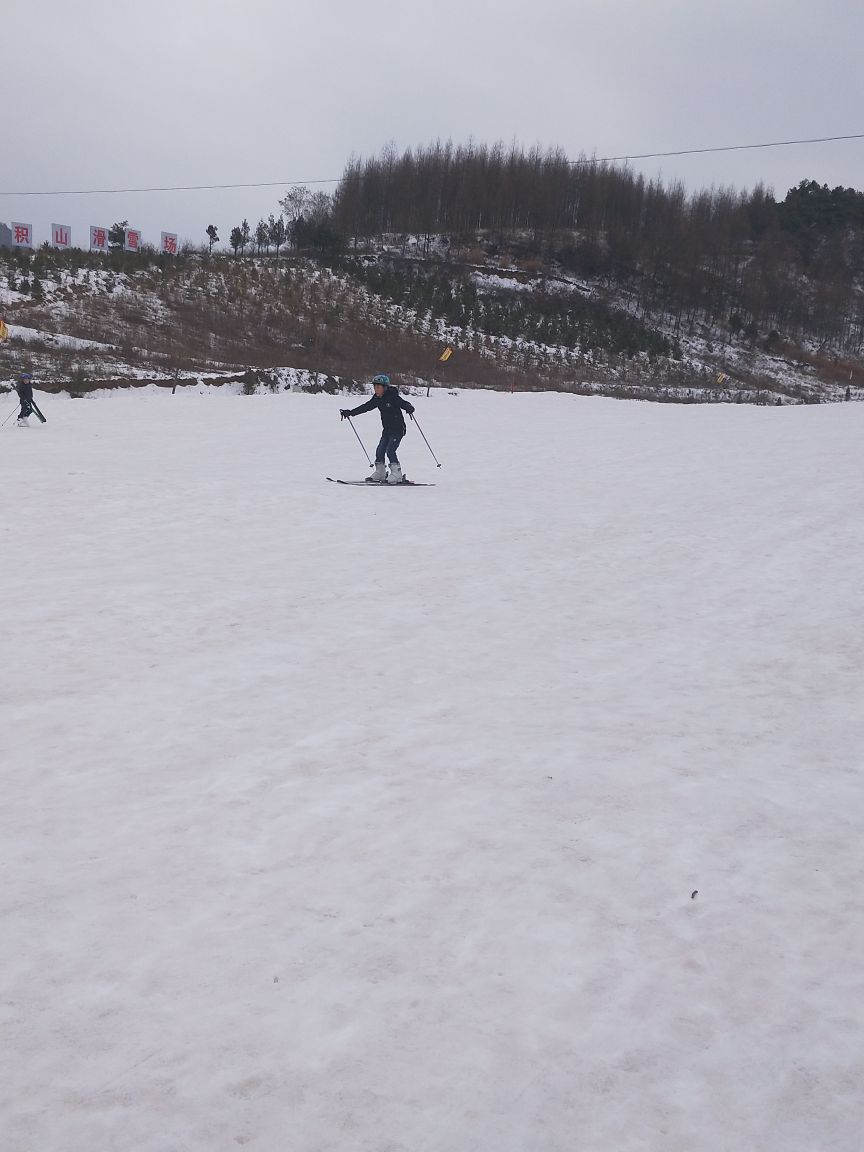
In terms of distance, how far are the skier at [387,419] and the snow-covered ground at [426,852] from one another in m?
4.97

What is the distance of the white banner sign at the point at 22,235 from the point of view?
49713mm

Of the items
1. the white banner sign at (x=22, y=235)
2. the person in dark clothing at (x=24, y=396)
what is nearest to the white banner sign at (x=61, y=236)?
the white banner sign at (x=22, y=235)

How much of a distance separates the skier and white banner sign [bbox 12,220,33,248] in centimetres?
4453

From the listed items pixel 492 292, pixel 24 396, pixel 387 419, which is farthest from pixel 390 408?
pixel 492 292

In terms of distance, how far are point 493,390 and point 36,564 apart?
3185 cm

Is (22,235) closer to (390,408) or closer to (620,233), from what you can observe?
(390,408)

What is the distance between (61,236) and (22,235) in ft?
7.26

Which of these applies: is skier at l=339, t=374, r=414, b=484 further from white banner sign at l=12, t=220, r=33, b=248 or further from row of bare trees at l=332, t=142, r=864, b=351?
row of bare trees at l=332, t=142, r=864, b=351

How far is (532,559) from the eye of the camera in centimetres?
995

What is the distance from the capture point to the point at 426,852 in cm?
392

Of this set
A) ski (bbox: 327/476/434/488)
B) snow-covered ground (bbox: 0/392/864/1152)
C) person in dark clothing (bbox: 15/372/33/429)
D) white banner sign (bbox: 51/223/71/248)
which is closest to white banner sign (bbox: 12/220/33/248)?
white banner sign (bbox: 51/223/71/248)

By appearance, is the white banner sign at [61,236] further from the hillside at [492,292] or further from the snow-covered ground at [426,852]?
the snow-covered ground at [426,852]

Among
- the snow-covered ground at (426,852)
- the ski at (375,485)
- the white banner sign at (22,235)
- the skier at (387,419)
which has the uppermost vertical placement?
the white banner sign at (22,235)

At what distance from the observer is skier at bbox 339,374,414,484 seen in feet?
46.1
